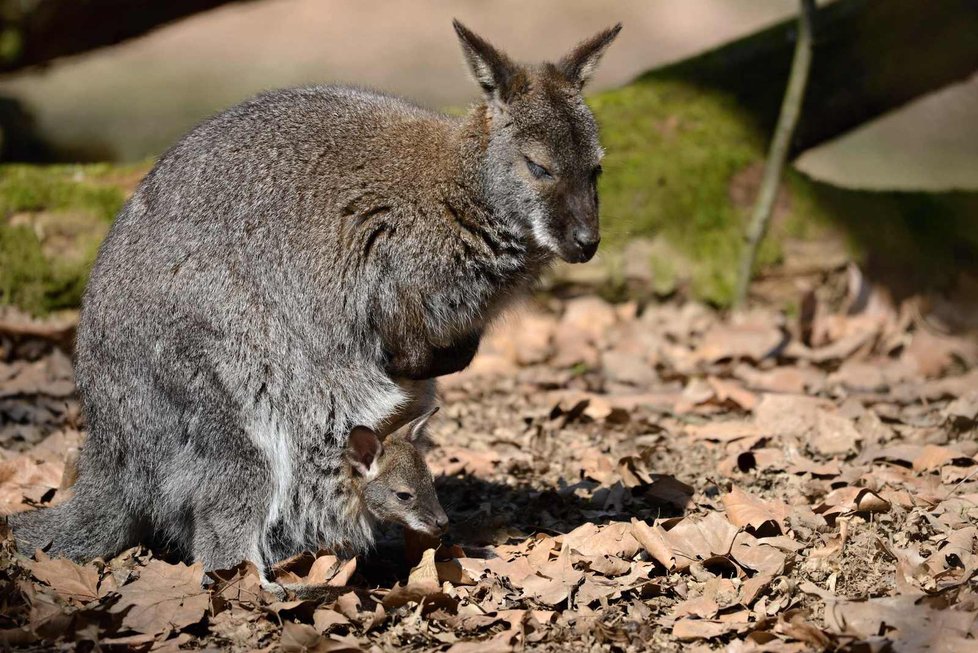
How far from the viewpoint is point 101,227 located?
25.0ft

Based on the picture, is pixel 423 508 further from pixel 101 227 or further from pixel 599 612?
pixel 101 227

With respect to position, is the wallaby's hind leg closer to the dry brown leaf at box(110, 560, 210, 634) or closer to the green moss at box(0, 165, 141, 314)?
the dry brown leaf at box(110, 560, 210, 634)

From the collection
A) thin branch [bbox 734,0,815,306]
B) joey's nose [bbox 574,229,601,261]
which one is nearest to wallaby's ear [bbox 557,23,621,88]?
joey's nose [bbox 574,229,601,261]

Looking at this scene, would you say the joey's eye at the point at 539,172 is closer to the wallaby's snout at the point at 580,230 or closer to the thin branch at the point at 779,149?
the wallaby's snout at the point at 580,230

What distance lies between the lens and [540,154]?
493 centimetres

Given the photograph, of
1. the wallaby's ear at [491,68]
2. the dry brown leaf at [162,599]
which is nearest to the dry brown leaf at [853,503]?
the wallaby's ear at [491,68]

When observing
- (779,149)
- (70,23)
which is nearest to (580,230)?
(779,149)

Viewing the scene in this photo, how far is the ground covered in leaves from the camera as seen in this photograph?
4.19 m

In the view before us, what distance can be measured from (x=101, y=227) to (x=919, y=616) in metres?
5.84

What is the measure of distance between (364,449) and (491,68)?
1.81 m

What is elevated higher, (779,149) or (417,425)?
(779,149)

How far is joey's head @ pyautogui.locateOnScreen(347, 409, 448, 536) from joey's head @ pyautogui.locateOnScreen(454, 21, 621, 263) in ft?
3.74

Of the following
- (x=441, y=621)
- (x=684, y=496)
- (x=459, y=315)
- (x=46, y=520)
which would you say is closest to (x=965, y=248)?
(x=684, y=496)

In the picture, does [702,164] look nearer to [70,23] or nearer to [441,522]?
[441,522]
